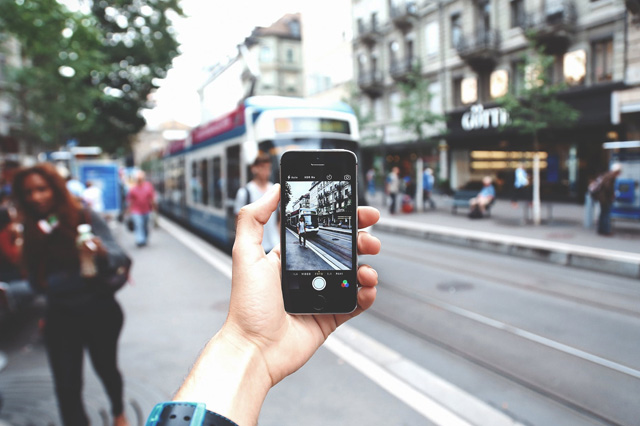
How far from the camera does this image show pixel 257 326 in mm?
1527

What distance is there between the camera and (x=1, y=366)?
4.83 meters

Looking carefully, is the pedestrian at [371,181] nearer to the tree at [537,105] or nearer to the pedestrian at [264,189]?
the tree at [537,105]

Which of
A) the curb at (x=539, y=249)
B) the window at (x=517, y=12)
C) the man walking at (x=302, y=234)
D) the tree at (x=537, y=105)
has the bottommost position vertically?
the curb at (x=539, y=249)

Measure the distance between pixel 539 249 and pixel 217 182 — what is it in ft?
23.9

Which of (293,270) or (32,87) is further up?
(32,87)

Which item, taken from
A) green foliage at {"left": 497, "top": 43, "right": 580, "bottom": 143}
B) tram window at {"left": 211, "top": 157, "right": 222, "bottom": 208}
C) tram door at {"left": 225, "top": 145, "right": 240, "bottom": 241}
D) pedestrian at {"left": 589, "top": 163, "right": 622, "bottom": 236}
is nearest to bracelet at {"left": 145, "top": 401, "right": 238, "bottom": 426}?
tram door at {"left": 225, "top": 145, "right": 240, "bottom": 241}

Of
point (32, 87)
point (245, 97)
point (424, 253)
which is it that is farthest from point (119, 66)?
point (424, 253)

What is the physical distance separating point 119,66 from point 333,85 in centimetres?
1817

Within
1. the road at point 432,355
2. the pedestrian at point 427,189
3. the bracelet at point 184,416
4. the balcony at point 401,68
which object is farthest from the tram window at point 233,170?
the balcony at point 401,68

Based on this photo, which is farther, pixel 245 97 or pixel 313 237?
pixel 245 97

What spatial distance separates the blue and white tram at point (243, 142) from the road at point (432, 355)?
90.5 inches

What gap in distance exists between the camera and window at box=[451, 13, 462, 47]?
26500 mm

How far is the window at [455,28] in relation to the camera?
86.9 ft

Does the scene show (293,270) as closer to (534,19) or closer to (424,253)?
(424,253)
